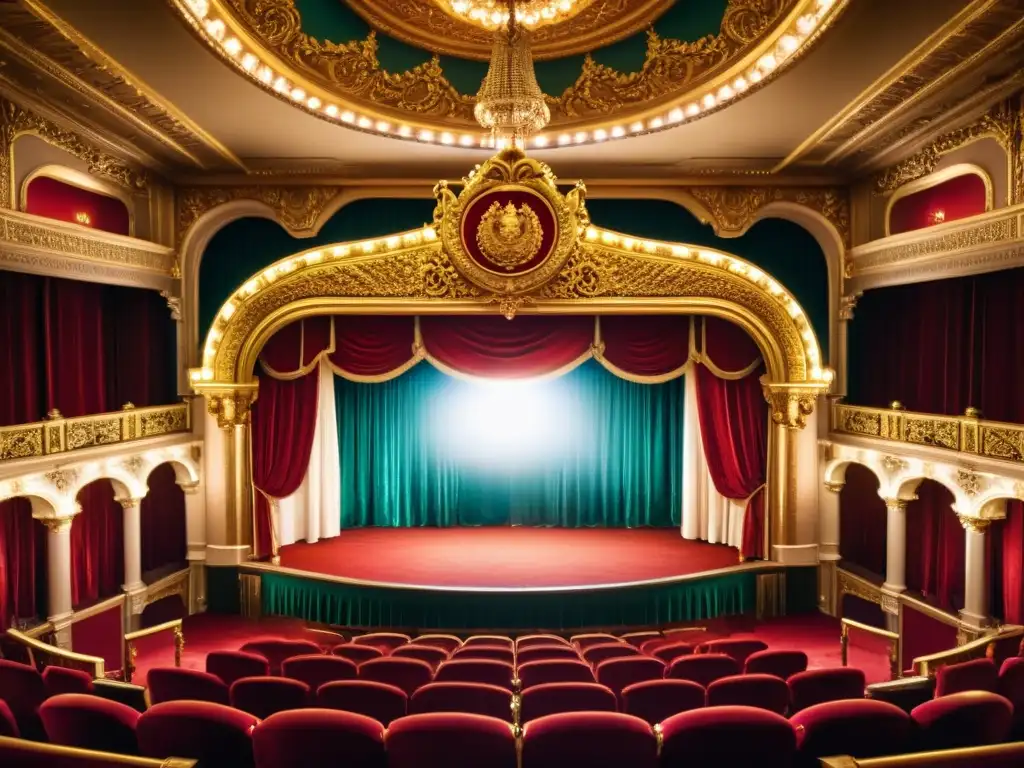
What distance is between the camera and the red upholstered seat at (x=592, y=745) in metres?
3.42

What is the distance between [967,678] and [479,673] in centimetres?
327

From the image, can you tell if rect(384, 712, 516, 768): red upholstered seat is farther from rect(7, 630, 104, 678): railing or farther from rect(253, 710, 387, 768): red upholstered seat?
rect(7, 630, 104, 678): railing

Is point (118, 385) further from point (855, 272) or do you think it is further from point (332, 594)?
point (855, 272)

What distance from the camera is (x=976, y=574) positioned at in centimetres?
773

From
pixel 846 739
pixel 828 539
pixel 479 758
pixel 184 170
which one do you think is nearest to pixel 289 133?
pixel 184 170

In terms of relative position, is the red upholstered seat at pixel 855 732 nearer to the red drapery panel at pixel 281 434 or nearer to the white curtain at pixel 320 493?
the red drapery panel at pixel 281 434

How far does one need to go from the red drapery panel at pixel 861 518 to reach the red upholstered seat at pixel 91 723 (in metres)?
9.79

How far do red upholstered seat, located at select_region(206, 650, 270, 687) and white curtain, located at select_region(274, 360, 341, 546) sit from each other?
21.2ft

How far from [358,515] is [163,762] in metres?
10.3

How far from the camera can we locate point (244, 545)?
33.8 feet

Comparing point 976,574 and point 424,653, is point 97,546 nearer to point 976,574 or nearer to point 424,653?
point 424,653

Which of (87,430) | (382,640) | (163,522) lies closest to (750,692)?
(382,640)

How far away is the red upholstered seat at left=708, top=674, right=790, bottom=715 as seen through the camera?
4.50 m

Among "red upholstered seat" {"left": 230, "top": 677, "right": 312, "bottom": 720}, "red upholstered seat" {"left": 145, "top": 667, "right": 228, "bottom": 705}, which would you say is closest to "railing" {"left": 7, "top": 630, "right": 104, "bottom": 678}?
"red upholstered seat" {"left": 145, "top": 667, "right": 228, "bottom": 705}
